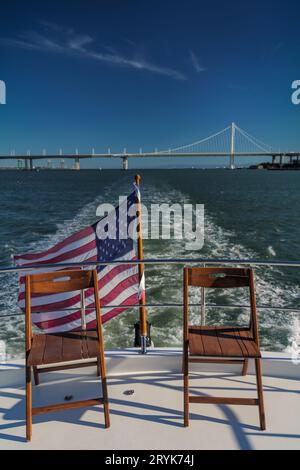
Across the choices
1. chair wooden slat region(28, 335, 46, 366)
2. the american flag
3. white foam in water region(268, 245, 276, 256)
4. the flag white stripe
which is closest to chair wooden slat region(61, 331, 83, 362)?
chair wooden slat region(28, 335, 46, 366)

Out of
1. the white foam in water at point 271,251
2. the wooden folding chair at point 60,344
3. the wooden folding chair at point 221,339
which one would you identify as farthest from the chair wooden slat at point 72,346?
the white foam in water at point 271,251

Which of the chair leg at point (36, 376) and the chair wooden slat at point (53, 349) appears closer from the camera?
the chair wooden slat at point (53, 349)

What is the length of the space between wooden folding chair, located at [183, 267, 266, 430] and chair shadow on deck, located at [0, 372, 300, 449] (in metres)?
0.12

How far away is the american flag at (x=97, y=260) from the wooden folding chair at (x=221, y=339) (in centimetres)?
102

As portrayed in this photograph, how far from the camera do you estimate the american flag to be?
2797 millimetres

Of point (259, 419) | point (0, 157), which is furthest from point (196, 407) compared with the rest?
point (0, 157)

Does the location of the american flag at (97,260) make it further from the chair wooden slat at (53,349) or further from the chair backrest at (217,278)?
the chair backrest at (217,278)

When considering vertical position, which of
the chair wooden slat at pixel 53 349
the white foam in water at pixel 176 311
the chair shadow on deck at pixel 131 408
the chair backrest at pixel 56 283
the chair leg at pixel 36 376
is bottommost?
the white foam in water at pixel 176 311

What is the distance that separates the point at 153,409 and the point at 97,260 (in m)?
1.37

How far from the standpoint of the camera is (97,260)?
2.87 m

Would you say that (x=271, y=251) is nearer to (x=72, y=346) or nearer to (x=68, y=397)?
(x=68, y=397)

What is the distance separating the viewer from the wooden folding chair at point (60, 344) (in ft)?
5.42
